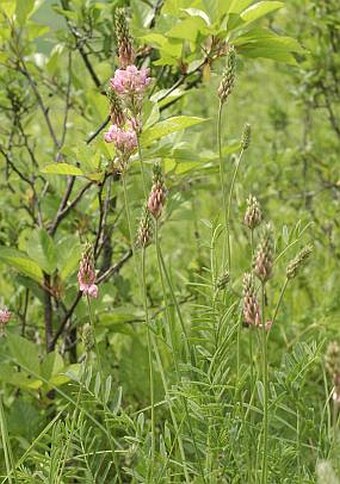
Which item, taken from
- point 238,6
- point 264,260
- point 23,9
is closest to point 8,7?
point 23,9

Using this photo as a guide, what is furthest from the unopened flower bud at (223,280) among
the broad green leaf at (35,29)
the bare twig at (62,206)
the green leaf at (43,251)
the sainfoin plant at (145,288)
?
the broad green leaf at (35,29)

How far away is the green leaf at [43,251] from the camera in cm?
180

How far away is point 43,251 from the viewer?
1.80 meters

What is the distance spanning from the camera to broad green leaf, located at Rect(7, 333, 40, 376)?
176cm

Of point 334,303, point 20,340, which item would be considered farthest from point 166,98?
point 334,303

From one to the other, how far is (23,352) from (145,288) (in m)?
0.57

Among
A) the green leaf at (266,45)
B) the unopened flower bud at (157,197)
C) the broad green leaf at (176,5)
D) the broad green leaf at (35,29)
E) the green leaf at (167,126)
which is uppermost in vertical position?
the broad green leaf at (35,29)

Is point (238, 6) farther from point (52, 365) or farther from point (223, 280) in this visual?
point (52, 365)

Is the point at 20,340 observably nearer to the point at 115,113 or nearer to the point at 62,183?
the point at 62,183

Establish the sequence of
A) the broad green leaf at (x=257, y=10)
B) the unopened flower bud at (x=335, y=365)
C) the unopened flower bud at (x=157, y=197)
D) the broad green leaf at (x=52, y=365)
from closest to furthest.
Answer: the unopened flower bud at (x=335, y=365) < the unopened flower bud at (x=157, y=197) < the broad green leaf at (x=257, y=10) < the broad green leaf at (x=52, y=365)

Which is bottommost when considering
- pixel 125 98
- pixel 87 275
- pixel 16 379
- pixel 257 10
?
pixel 16 379

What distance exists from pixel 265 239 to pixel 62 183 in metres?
1.19

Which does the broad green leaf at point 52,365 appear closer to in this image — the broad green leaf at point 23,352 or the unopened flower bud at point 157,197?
the broad green leaf at point 23,352

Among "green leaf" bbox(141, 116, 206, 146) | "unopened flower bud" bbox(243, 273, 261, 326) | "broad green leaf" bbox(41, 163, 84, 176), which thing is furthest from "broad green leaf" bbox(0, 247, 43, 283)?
"unopened flower bud" bbox(243, 273, 261, 326)
